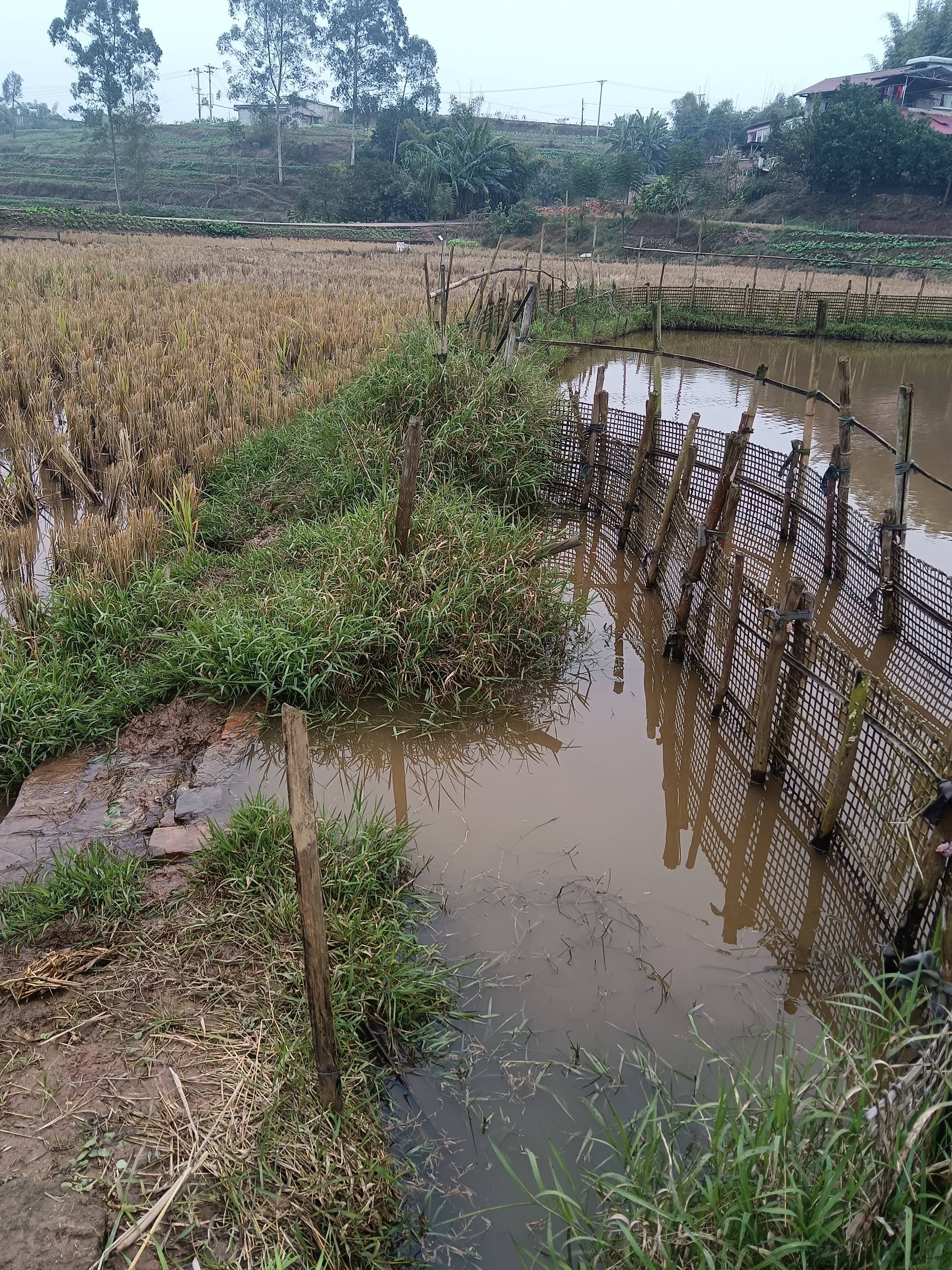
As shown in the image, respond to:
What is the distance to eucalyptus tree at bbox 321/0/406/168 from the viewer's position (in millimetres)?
64625

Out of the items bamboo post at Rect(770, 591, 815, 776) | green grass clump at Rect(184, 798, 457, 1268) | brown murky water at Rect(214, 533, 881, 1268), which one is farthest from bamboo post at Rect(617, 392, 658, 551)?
green grass clump at Rect(184, 798, 457, 1268)

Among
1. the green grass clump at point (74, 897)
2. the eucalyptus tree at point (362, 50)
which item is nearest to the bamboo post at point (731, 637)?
the green grass clump at point (74, 897)

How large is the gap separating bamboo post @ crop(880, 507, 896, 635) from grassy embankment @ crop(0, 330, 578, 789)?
1993mm

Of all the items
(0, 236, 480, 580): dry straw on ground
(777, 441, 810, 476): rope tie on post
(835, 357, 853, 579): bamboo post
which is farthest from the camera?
(0, 236, 480, 580): dry straw on ground

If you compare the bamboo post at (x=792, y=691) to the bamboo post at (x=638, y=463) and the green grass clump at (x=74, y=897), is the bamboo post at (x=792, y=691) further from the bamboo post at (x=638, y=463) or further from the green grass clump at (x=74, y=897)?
the bamboo post at (x=638, y=463)

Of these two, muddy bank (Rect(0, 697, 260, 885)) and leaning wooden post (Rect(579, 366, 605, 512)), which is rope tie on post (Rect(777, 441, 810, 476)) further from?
muddy bank (Rect(0, 697, 260, 885))

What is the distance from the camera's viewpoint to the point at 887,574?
5414mm

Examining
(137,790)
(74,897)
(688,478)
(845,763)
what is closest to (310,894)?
(74,897)

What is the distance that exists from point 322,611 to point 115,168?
166ft

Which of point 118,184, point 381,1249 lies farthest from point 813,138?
point 381,1249

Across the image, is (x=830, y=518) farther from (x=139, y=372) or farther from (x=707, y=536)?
(x=139, y=372)

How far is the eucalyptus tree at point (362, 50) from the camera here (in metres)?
64.6

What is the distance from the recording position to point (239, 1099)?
2.34 m

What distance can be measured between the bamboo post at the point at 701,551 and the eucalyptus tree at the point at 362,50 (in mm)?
70186
